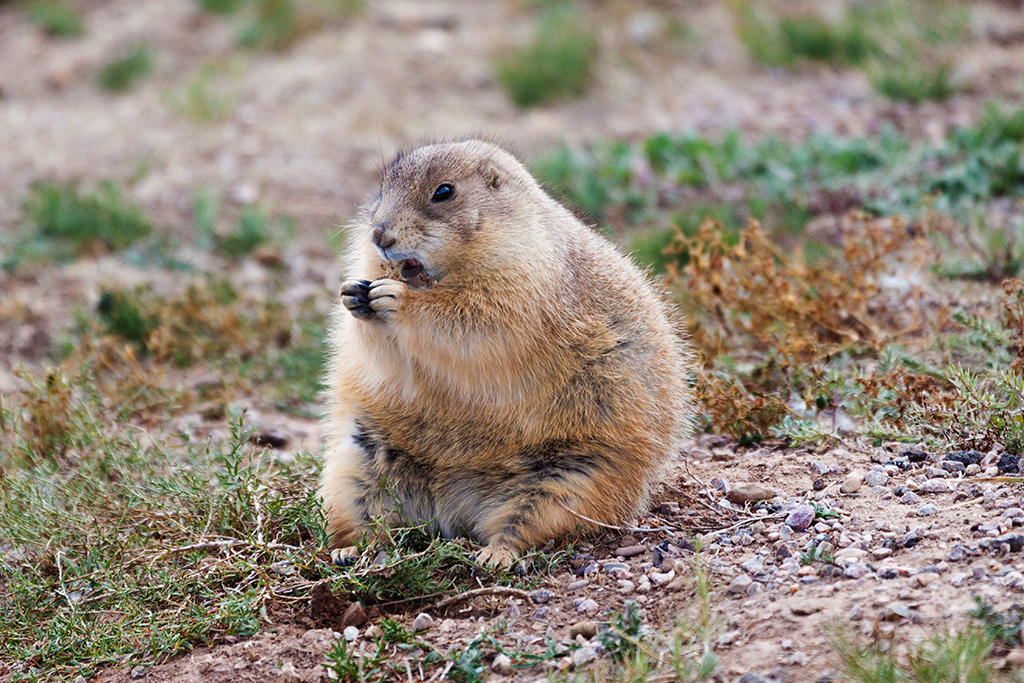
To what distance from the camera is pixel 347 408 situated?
4484mm

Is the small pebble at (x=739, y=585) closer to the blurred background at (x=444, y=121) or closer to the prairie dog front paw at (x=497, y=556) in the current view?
the prairie dog front paw at (x=497, y=556)

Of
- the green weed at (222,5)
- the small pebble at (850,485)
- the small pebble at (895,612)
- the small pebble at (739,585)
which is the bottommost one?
the small pebble at (739,585)

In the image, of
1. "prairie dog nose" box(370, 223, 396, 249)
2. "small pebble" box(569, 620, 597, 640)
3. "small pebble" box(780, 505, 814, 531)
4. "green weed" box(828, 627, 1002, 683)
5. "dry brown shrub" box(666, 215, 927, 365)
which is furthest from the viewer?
"dry brown shrub" box(666, 215, 927, 365)

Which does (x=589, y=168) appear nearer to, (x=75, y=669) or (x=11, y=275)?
(x=11, y=275)

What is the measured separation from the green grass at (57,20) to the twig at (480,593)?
10018mm

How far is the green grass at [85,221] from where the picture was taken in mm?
7918

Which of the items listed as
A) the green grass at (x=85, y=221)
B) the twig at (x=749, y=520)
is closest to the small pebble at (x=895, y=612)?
the twig at (x=749, y=520)

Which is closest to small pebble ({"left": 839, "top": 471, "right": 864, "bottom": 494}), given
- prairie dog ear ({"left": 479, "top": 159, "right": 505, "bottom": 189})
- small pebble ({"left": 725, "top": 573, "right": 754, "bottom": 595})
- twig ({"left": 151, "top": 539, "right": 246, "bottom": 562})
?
small pebble ({"left": 725, "top": 573, "right": 754, "bottom": 595})

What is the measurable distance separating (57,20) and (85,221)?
4856 millimetres

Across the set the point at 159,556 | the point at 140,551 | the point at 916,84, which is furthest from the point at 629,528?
the point at 916,84

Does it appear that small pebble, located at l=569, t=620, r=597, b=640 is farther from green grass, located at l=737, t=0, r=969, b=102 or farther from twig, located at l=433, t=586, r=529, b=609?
green grass, located at l=737, t=0, r=969, b=102

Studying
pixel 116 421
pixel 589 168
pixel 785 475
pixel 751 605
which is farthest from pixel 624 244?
pixel 751 605

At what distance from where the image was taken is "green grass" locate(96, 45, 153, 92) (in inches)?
422

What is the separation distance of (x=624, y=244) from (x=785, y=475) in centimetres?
306
